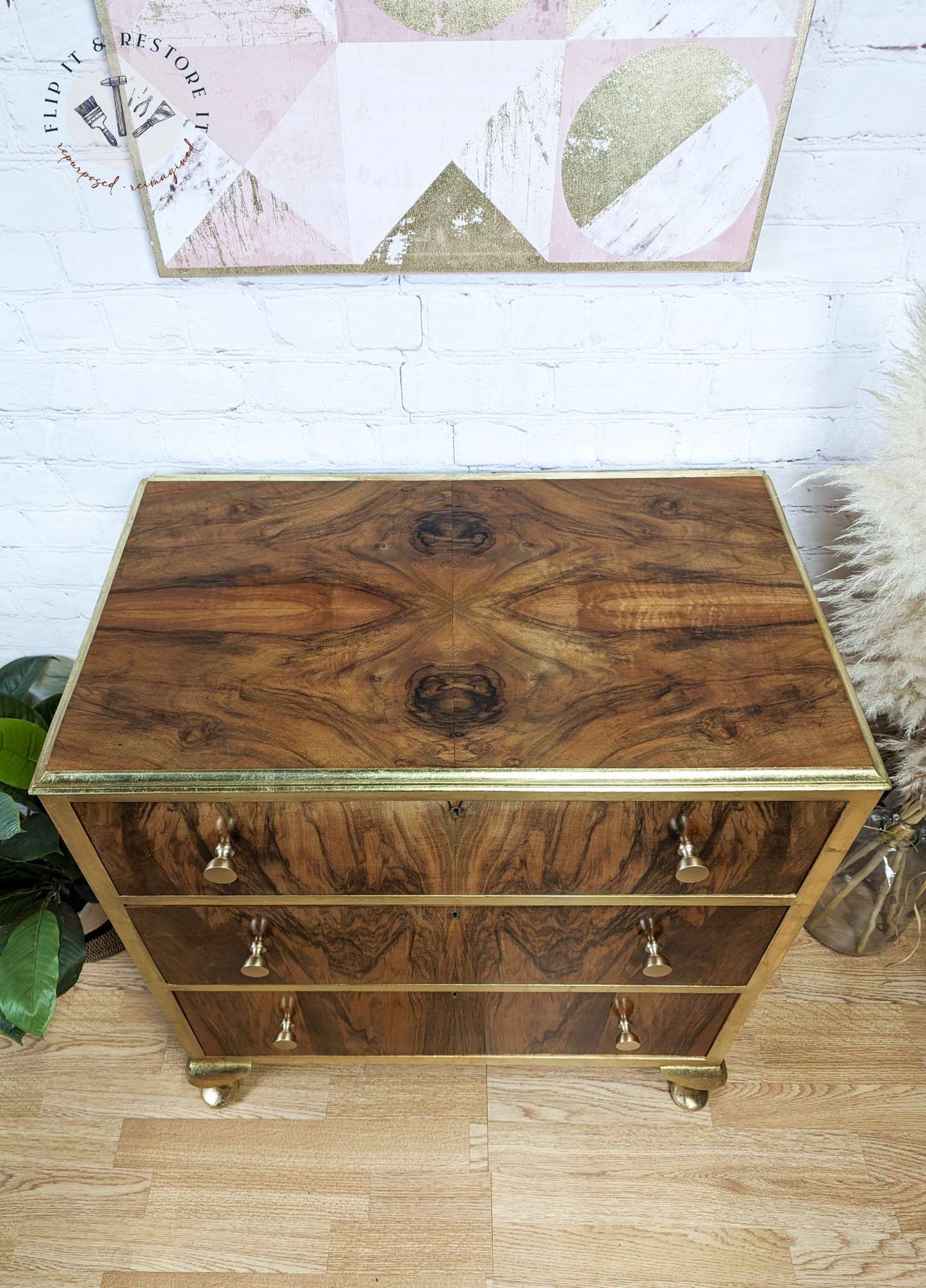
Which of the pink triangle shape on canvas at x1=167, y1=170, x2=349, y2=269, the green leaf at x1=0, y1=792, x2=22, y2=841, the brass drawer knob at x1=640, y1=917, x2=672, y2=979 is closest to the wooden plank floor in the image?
the brass drawer knob at x1=640, y1=917, x2=672, y2=979

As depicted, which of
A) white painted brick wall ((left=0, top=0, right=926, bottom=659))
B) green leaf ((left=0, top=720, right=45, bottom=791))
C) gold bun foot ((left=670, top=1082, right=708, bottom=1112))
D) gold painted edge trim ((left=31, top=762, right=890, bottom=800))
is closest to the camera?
gold painted edge trim ((left=31, top=762, right=890, bottom=800))

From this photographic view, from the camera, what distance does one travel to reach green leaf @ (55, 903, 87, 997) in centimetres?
137

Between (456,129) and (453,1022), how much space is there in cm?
117

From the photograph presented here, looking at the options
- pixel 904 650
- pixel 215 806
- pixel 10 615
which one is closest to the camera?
pixel 215 806

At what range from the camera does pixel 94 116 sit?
103 centimetres

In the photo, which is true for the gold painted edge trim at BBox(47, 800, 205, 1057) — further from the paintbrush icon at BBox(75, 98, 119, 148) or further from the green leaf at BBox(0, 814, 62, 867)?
the paintbrush icon at BBox(75, 98, 119, 148)

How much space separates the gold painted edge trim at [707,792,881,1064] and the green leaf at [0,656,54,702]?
1.18 m

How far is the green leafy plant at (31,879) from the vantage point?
124cm

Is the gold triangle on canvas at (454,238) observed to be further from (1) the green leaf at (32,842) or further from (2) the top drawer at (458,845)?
(1) the green leaf at (32,842)

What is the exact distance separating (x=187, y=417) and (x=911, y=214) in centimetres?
97

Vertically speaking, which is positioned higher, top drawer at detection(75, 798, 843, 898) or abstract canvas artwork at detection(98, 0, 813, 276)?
abstract canvas artwork at detection(98, 0, 813, 276)

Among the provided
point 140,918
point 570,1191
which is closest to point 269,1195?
point 570,1191

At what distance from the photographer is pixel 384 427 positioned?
4.20ft

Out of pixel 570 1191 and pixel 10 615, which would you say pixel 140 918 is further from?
pixel 570 1191
